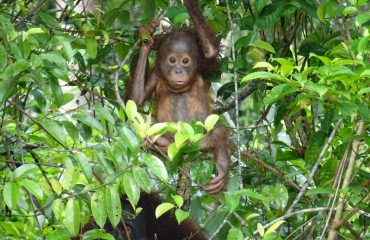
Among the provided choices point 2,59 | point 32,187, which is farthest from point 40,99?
point 32,187

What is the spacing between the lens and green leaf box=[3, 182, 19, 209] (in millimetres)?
2910

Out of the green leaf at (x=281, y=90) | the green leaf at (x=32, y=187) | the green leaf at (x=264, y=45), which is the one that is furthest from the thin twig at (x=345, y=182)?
the green leaf at (x=32, y=187)

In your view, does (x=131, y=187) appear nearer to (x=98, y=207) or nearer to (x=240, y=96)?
(x=98, y=207)

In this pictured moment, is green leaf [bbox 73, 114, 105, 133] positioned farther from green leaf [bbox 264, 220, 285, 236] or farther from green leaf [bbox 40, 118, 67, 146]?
green leaf [bbox 264, 220, 285, 236]

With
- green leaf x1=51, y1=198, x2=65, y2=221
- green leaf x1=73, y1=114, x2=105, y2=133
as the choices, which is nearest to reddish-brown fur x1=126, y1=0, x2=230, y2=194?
green leaf x1=73, y1=114, x2=105, y2=133

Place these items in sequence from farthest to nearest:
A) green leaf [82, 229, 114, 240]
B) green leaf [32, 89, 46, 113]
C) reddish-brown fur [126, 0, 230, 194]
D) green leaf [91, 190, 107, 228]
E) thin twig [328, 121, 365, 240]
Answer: reddish-brown fur [126, 0, 230, 194], green leaf [32, 89, 46, 113], thin twig [328, 121, 365, 240], green leaf [82, 229, 114, 240], green leaf [91, 190, 107, 228]

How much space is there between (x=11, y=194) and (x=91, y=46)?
1.29 m

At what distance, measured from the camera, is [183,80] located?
4676 millimetres

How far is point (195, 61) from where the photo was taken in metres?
4.70

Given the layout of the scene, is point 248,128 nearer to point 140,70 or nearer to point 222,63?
point 222,63

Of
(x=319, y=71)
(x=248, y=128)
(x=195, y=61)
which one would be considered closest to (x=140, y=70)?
(x=195, y=61)

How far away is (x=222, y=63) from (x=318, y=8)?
783 millimetres

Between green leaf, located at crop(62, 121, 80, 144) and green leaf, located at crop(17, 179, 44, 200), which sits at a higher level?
green leaf, located at crop(62, 121, 80, 144)

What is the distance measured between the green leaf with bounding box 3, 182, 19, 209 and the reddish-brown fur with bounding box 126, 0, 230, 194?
1469 mm
